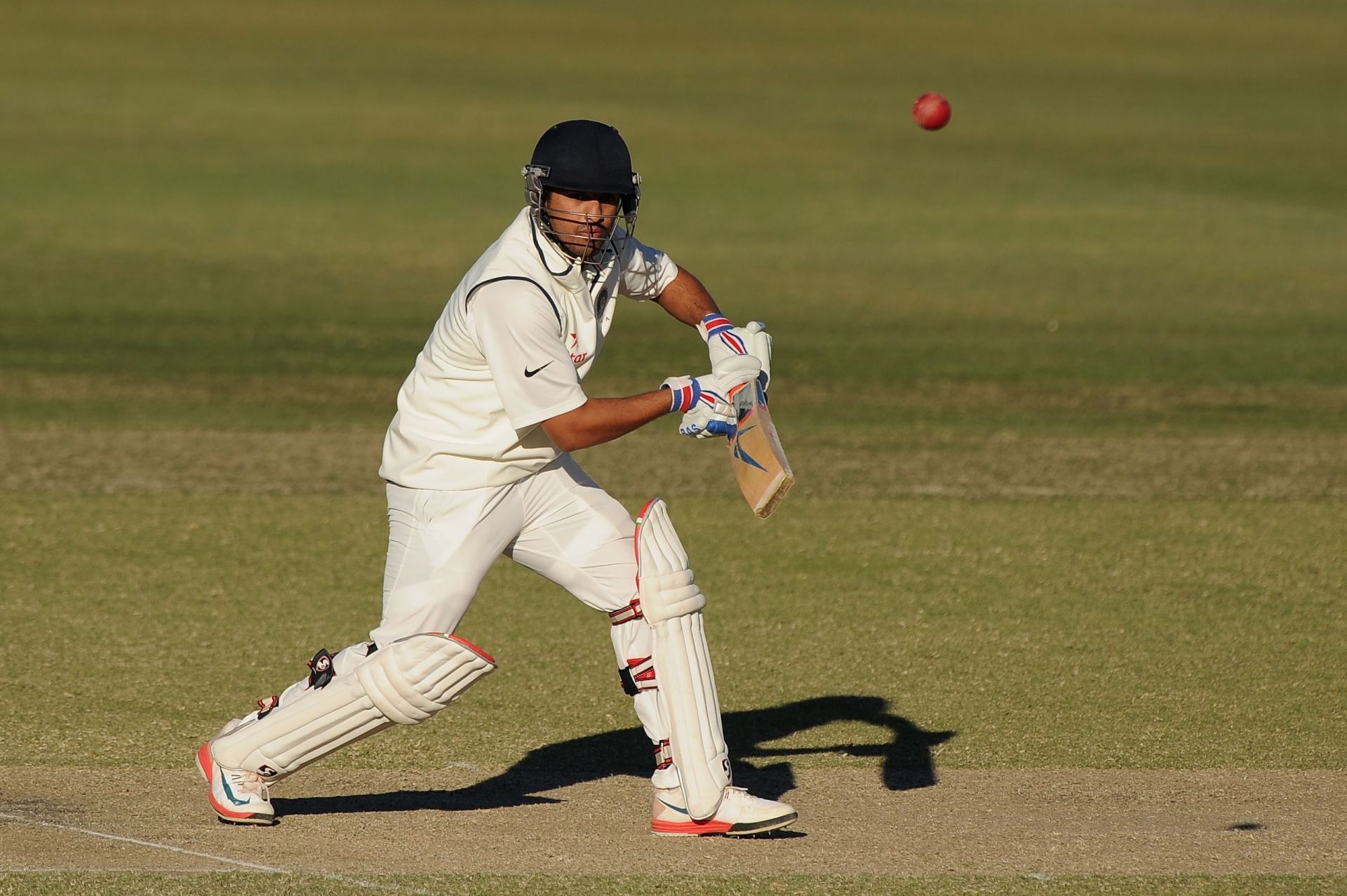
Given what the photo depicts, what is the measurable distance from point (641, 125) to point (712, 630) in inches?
996

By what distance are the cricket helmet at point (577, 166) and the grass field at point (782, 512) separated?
1910mm

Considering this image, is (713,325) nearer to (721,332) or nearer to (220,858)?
(721,332)

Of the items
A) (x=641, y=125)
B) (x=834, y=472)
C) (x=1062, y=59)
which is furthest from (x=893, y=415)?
(x=1062, y=59)

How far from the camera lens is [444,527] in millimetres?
5539

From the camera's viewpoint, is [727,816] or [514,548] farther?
[514,548]

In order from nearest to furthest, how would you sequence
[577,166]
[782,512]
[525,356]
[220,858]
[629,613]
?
[220,858], [525,356], [577,166], [629,613], [782,512]

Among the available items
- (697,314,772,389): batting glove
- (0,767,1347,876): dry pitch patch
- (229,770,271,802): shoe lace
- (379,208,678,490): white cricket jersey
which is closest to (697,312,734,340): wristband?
(697,314,772,389): batting glove

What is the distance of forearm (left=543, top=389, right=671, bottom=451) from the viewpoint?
17.2ft

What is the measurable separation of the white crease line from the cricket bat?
147cm

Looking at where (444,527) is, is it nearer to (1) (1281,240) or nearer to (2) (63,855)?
(2) (63,855)

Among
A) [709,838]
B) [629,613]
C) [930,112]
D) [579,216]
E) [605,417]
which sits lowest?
[709,838]

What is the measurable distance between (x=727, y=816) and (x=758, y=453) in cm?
108

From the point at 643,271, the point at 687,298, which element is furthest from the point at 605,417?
the point at 687,298

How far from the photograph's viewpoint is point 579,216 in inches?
213
